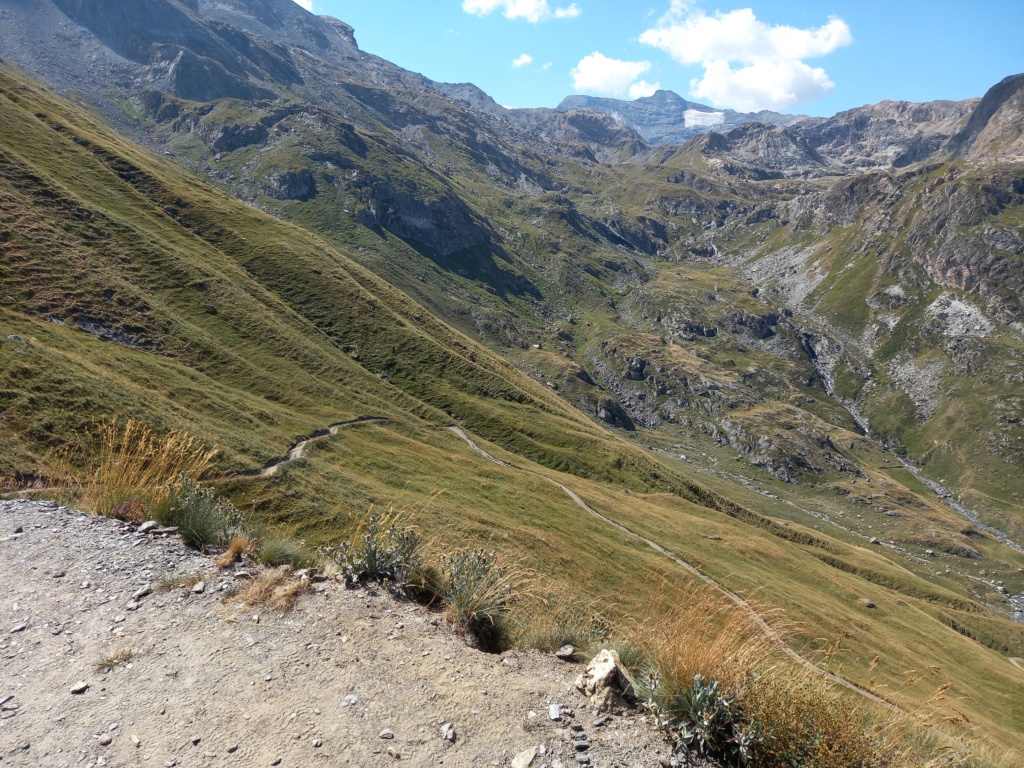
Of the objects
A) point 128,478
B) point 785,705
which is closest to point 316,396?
point 128,478

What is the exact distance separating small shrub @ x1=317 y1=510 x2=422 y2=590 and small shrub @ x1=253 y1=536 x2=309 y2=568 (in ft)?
1.97

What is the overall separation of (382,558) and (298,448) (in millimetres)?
55223

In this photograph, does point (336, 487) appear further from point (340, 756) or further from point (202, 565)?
point (340, 756)

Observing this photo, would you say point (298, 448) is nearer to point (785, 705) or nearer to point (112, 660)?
point (112, 660)

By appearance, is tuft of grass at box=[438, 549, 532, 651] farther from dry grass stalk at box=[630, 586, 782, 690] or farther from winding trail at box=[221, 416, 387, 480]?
winding trail at box=[221, 416, 387, 480]

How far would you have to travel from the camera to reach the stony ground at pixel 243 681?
7.50m

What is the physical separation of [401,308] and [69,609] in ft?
463

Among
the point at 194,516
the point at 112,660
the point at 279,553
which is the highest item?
the point at 279,553

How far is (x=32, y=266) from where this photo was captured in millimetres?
68875

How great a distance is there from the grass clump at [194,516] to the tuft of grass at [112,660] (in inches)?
142

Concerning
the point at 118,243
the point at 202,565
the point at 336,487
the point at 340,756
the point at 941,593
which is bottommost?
the point at 941,593

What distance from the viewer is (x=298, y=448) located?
6212 centimetres

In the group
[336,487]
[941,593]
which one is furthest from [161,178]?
[941,593]

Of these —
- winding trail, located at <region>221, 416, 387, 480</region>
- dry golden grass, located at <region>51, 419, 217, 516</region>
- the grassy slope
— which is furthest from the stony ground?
winding trail, located at <region>221, 416, 387, 480</region>
